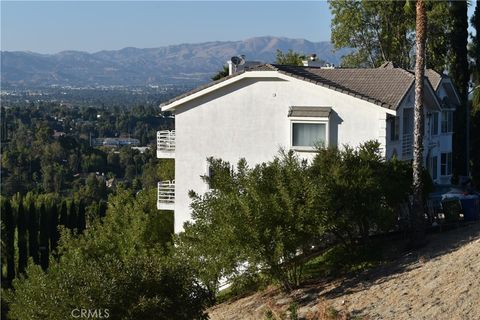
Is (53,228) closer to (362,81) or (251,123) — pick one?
(251,123)

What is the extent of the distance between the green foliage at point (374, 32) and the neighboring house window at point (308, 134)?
23058 millimetres

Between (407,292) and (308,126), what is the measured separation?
1027 centimetres

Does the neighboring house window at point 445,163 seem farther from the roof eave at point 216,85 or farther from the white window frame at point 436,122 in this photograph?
the roof eave at point 216,85

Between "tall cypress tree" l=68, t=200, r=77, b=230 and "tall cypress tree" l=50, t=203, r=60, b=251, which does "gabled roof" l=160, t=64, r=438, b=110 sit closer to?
"tall cypress tree" l=50, t=203, r=60, b=251

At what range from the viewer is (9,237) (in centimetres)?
5550

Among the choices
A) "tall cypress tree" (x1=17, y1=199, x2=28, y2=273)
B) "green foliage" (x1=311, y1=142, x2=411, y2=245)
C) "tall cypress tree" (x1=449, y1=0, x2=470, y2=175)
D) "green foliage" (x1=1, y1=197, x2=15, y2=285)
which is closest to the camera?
"green foliage" (x1=311, y1=142, x2=411, y2=245)

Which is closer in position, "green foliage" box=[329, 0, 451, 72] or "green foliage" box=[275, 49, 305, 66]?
"green foliage" box=[329, 0, 451, 72]

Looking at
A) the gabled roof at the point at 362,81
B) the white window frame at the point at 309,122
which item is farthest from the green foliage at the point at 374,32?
the white window frame at the point at 309,122

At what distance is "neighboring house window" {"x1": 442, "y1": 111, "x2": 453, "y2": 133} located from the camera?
114 feet

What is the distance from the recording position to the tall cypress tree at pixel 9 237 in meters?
54.6

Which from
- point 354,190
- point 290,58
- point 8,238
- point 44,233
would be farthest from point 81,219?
point 354,190

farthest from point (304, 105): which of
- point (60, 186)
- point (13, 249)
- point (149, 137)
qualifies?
point (149, 137)

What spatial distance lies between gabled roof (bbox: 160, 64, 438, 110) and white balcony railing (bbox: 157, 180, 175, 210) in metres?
3.07

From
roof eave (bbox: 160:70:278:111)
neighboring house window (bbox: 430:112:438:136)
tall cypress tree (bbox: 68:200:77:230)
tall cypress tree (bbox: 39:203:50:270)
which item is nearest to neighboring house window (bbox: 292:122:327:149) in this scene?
roof eave (bbox: 160:70:278:111)
